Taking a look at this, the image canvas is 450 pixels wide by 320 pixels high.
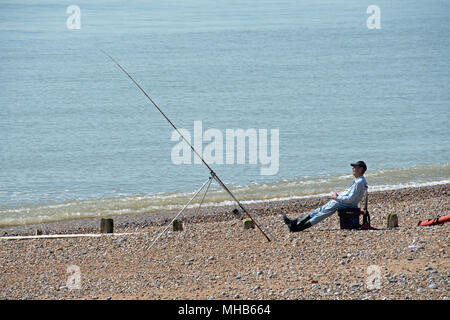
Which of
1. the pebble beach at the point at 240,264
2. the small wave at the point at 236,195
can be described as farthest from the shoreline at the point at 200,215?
the pebble beach at the point at 240,264

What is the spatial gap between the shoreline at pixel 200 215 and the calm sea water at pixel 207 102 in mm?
812

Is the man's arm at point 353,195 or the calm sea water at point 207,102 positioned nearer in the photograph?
the man's arm at point 353,195

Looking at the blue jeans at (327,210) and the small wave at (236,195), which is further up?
the small wave at (236,195)

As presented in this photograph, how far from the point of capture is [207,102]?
117 ft

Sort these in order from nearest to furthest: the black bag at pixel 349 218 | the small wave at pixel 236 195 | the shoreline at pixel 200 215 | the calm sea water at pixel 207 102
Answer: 1. the black bag at pixel 349 218
2. the shoreline at pixel 200 215
3. the small wave at pixel 236 195
4. the calm sea water at pixel 207 102

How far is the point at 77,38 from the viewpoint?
60.2 m

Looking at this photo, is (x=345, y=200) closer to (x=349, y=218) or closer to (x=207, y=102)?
(x=349, y=218)

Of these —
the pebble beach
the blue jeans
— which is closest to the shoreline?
the pebble beach

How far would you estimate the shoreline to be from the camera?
1584 cm

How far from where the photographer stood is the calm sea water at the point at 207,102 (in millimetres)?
21031

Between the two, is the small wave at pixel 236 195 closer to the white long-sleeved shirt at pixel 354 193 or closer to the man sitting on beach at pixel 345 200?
the man sitting on beach at pixel 345 200

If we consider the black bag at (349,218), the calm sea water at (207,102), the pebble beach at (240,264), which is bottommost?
the pebble beach at (240,264)

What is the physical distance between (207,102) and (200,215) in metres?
19.7

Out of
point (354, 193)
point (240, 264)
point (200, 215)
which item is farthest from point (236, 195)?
point (240, 264)
